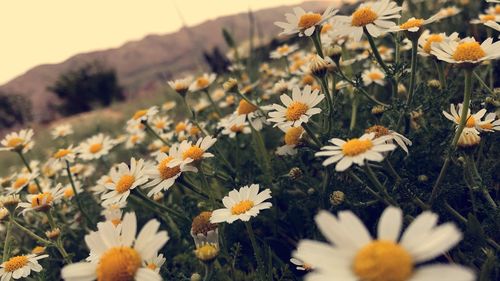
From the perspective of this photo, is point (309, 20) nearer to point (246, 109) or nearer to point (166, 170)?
point (246, 109)

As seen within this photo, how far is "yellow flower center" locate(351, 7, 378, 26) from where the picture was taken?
1.94 meters

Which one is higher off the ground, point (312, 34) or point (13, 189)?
point (312, 34)

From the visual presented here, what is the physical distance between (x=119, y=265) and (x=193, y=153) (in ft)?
2.46

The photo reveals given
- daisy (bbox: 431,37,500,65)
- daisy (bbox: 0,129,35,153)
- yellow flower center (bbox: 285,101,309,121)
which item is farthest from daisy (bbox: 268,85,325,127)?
daisy (bbox: 0,129,35,153)

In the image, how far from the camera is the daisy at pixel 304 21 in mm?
1972

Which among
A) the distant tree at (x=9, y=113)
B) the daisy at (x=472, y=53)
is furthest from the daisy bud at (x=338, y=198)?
the distant tree at (x=9, y=113)

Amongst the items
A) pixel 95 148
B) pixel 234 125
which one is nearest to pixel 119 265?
pixel 234 125

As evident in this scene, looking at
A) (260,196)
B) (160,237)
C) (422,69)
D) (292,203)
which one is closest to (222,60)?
(422,69)

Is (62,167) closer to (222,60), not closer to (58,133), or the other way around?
(58,133)

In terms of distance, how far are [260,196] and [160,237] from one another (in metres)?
0.67

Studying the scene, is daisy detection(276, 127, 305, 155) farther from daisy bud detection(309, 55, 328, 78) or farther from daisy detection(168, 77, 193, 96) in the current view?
daisy detection(168, 77, 193, 96)

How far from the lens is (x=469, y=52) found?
1573mm

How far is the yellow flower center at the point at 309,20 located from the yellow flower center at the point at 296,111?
1.25 ft

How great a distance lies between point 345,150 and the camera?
Result: 1417 millimetres
